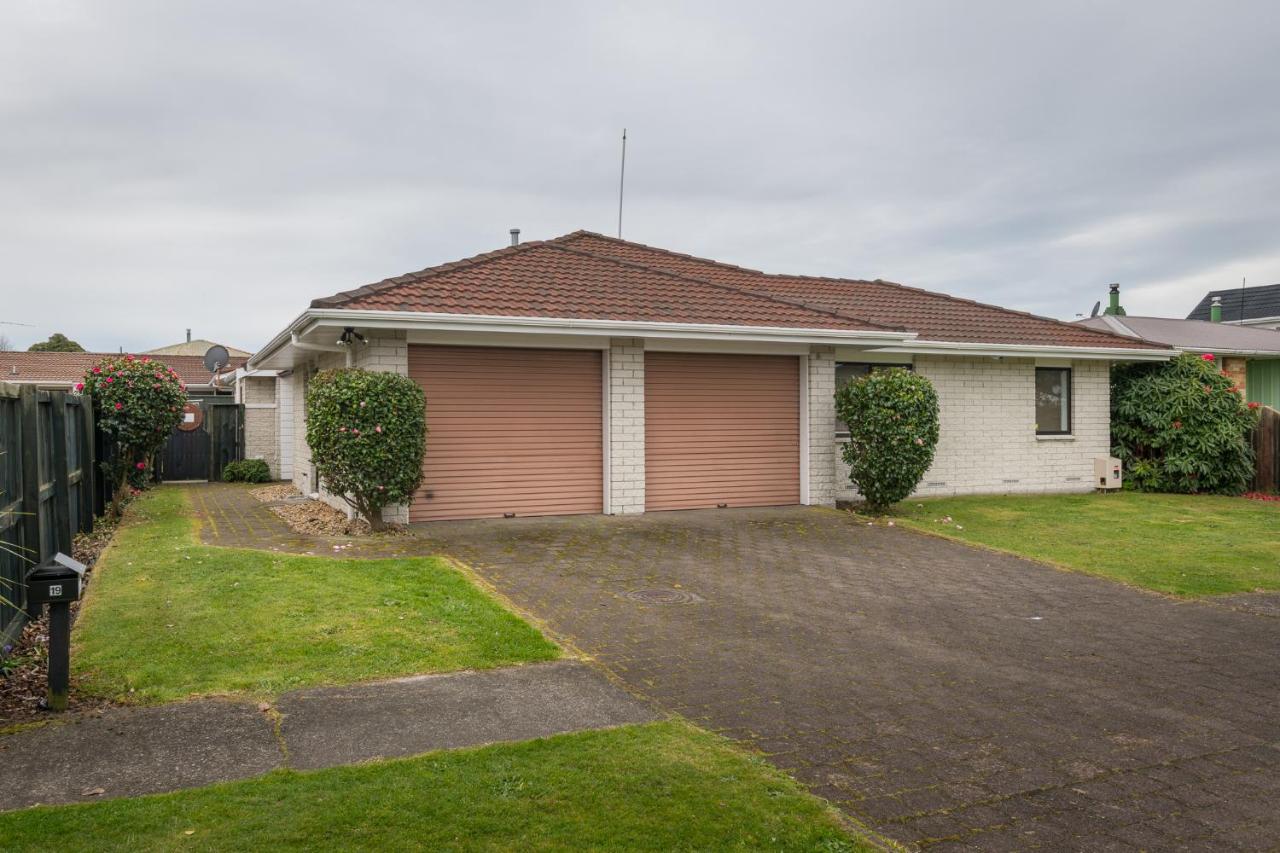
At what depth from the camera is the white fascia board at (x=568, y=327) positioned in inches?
430

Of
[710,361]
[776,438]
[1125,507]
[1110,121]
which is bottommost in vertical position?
[1125,507]

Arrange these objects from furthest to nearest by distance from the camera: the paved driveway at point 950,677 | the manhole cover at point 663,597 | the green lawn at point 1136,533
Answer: the green lawn at point 1136,533 → the manhole cover at point 663,597 → the paved driveway at point 950,677

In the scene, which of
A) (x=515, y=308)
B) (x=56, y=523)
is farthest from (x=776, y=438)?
(x=56, y=523)

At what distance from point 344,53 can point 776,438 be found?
8.73 meters

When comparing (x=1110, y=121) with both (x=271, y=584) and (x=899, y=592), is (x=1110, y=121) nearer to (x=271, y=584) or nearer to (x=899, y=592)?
(x=899, y=592)

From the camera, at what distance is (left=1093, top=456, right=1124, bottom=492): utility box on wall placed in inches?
A: 699

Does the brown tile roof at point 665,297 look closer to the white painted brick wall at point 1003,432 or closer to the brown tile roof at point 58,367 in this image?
the white painted brick wall at point 1003,432

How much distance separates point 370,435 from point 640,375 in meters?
4.25

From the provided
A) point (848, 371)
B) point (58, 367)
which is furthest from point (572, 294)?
point (58, 367)

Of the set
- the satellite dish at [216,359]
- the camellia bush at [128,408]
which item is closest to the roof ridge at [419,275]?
the camellia bush at [128,408]

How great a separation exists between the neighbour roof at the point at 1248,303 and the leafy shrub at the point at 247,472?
36.1 meters

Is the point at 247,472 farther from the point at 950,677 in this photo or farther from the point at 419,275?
the point at 950,677

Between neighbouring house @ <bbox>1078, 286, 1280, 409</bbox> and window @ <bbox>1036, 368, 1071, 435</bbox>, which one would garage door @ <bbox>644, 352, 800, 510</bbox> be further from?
neighbouring house @ <bbox>1078, 286, 1280, 409</bbox>

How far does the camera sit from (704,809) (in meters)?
3.84
